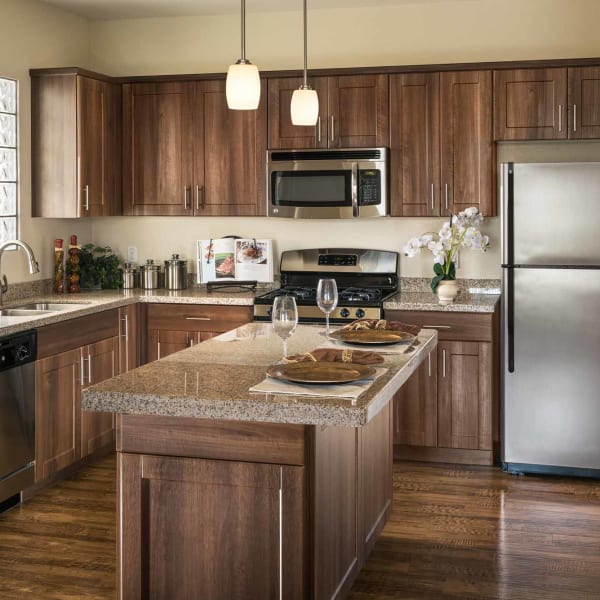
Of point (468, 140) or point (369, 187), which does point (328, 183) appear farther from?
point (468, 140)

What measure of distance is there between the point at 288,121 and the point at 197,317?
4.23 feet

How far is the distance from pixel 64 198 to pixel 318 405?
10.8 feet

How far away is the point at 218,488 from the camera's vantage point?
262 cm

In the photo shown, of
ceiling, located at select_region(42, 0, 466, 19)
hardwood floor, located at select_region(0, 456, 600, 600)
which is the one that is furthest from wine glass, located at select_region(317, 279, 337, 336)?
ceiling, located at select_region(42, 0, 466, 19)

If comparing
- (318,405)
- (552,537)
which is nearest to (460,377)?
(552,537)

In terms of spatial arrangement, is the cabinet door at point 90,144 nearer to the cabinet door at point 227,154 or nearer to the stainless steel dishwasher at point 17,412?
the cabinet door at point 227,154

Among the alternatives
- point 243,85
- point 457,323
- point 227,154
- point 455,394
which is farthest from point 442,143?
point 243,85

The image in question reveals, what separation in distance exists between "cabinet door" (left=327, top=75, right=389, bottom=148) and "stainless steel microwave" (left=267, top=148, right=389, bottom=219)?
70mm

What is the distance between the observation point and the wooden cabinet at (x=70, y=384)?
4.43m

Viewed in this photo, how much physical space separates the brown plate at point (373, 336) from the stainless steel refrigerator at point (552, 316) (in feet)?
5.00

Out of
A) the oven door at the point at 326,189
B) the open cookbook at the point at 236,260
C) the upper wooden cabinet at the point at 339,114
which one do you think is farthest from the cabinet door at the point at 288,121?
the open cookbook at the point at 236,260

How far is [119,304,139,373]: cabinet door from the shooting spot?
5.20 m

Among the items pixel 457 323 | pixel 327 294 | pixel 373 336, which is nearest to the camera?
pixel 327 294

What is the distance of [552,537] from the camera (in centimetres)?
386
